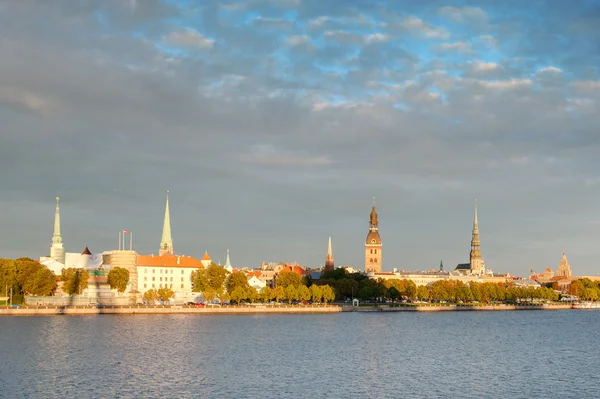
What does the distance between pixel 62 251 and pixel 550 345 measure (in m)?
140

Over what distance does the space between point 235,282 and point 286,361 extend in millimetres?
87107

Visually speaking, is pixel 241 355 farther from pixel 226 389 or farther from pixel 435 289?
pixel 435 289

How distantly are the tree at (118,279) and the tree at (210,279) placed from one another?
17.1m

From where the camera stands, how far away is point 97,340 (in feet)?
245

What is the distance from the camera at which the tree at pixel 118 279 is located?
13425cm

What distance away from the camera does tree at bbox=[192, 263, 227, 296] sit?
481 ft

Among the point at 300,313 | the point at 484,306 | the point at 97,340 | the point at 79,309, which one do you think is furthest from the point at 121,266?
the point at 484,306

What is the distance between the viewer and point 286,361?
60750mm

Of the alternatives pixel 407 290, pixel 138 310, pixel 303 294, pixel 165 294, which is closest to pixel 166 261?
pixel 165 294

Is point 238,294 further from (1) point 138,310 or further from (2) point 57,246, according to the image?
(2) point 57,246

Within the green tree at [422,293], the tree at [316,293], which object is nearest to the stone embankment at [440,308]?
the tree at [316,293]

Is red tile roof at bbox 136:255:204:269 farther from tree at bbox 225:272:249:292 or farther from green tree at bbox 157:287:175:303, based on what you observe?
green tree at bbox 157:287:175:303

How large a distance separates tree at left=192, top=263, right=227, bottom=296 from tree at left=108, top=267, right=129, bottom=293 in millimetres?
17130

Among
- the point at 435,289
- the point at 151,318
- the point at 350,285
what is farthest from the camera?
the point at 435,289
